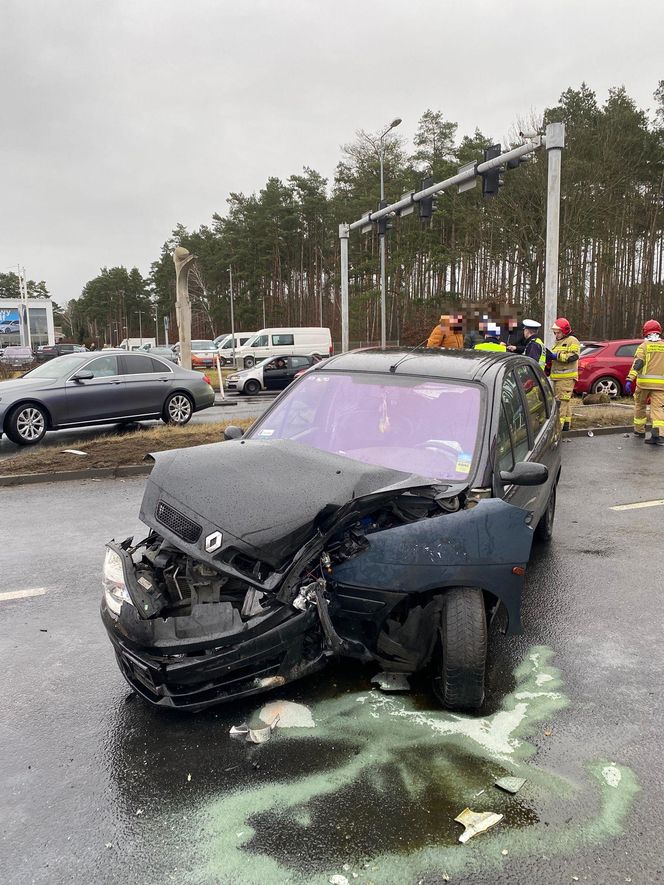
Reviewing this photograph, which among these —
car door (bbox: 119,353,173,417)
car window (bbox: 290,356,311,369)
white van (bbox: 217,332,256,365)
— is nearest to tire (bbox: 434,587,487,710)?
car door (bbox: 119,353,173,417)

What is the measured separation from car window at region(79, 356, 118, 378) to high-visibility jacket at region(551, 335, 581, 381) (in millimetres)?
8008

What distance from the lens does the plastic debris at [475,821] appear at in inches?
95.4

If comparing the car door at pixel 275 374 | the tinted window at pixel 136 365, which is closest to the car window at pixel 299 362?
the car door at pixel 275 374

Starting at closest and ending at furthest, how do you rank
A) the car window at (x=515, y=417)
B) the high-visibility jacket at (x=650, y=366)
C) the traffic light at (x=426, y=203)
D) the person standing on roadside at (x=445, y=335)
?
1. the car window at (x=515, y=417)
2. the person standing on roadside at (x=445, y=335)
3. the high-visibility jacket at (x=650, y=366)
4. the traffic light at (x=426, y=203)

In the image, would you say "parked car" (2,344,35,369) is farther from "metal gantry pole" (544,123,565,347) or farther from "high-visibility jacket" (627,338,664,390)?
"high-visibility jacket" (627,338,664,390)

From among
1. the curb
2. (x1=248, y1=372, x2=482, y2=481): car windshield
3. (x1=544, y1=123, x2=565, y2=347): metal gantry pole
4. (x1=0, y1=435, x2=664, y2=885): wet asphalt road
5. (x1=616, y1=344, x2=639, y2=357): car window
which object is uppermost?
(x1=544, y1=123, x2=565, y2=347): metal gantry pole

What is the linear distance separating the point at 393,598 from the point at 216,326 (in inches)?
2962

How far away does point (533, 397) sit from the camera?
210 inches

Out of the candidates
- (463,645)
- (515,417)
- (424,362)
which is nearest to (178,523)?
(463,645)

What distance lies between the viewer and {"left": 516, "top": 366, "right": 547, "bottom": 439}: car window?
16.4 ft

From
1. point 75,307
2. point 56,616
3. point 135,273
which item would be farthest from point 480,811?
point 75,307

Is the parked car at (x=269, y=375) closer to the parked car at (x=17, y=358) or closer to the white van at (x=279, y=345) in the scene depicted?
the white van at (x=279, y=345)

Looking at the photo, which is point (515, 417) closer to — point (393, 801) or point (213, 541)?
point (213, 541)

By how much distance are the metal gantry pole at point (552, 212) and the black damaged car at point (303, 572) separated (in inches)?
415
